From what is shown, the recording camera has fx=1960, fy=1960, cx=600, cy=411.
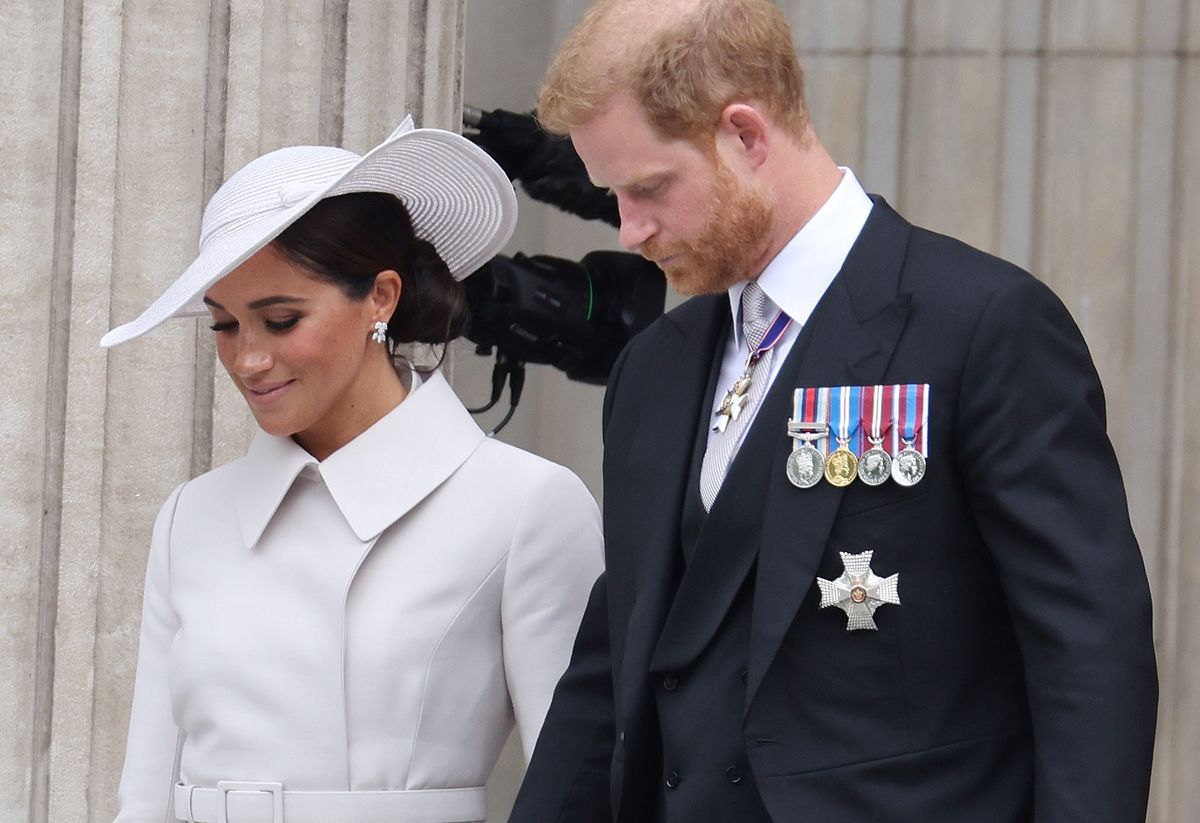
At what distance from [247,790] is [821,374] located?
832 millimetres

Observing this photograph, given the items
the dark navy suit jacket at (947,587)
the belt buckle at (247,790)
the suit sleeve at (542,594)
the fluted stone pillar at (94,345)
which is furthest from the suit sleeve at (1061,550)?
the fluted stone pillar at (94,345)

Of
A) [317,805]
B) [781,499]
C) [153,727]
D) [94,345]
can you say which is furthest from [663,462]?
[94,345]

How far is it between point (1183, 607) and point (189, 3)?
7.02 ft

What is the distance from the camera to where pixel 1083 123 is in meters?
3.82

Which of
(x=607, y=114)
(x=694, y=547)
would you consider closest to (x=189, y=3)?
(x=607, y=114)

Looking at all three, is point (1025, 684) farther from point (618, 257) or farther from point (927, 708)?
point (618, 257)

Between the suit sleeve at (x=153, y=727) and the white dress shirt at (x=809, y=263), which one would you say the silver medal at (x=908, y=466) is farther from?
the suit sleeve at (x=153, y=727)

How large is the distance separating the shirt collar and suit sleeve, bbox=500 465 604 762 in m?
0.48

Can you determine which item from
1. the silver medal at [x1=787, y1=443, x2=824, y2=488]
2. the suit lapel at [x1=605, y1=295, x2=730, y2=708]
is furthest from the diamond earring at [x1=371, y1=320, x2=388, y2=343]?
the silver medal at [x1=787, y1=443, x2=824, y2=488]

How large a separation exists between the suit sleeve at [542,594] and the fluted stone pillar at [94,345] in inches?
37.9

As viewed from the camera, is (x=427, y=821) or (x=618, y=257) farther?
(x=618, y=257)

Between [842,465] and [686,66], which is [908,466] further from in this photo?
[686,66]

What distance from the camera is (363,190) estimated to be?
7.61 feet

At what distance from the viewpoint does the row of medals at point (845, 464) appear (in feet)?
5.77
